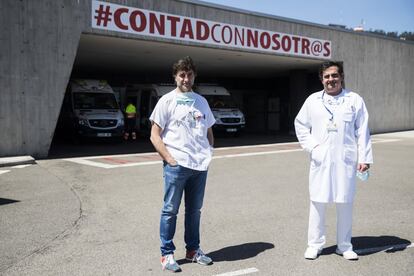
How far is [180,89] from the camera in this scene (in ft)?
13.8

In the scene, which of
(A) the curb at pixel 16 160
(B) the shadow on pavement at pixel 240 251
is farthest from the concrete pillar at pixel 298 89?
(B) the shadow on pavement at pixel 240 251

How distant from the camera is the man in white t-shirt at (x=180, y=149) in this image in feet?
13.4

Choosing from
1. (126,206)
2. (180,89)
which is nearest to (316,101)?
(180,89)

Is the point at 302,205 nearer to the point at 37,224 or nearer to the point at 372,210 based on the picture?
the point at 372,210

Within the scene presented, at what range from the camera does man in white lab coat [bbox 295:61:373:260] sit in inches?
172

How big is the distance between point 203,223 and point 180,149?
2.04 meters

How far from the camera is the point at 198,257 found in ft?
14.1

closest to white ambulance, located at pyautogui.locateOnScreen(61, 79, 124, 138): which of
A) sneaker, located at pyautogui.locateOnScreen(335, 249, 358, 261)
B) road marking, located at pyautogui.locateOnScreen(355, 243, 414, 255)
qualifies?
road marking, located at pyautogui.locateOnScreen(355, 243, 414, 255)

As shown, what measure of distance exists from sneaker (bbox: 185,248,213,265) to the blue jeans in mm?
137

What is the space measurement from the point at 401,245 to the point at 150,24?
11585mm

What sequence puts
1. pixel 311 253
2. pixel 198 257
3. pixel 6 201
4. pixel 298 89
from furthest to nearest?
pixel 298 89
pixel 6 201
pixel 311 253
pixel 198 257

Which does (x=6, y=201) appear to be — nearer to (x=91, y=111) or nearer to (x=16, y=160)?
(x=16, y=160)

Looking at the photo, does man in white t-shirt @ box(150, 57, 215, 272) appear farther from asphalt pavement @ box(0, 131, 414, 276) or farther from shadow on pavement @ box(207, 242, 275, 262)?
asphalt pavement @ box(0, 131, 414, 276)

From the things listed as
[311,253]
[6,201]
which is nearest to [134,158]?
[6,201]
